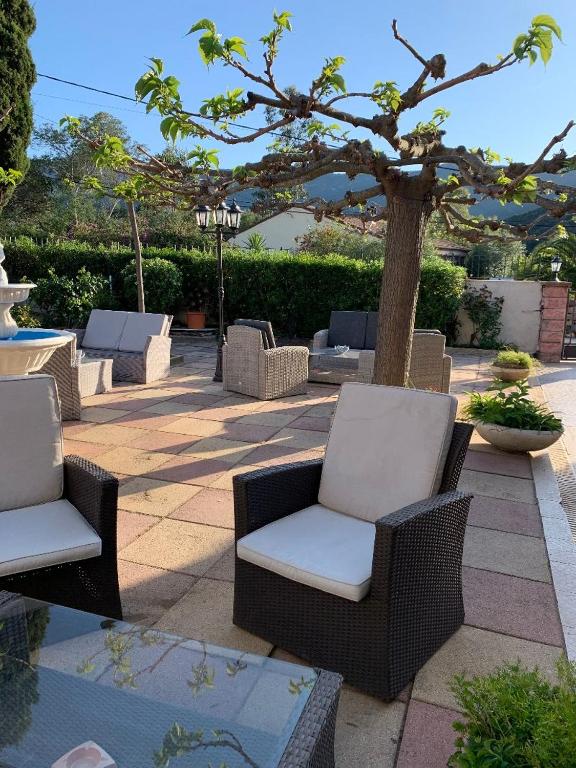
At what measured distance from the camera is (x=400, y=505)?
2201mm

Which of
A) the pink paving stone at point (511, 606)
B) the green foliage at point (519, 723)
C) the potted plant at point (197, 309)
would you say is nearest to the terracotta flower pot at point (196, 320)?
the potted plant at point (197, 309)

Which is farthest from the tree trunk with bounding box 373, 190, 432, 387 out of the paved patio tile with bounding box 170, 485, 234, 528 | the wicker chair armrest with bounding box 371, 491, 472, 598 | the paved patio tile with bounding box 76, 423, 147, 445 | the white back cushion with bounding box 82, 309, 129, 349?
the white back cushion with bounding box 82, 309, 129, 349

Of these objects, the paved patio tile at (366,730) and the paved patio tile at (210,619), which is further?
the paved patio tile at (210,619)

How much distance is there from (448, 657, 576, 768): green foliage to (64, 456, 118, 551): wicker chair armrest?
1318 mm

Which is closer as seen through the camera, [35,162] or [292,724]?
[292,724]

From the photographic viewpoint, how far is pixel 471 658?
79.6 inches

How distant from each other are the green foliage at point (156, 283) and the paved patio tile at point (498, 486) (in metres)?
8.81

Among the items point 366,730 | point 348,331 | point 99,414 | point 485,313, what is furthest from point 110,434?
point 485,313

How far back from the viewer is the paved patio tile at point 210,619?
6.86ft

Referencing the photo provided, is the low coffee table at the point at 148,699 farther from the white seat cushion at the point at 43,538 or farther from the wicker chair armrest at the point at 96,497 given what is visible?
the wicker chair armrest at the point at 96,497

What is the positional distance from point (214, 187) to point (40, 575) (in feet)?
7.64

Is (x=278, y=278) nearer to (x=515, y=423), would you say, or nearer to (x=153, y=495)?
(x=515, y=423)

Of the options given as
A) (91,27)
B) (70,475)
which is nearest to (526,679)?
(70,475)

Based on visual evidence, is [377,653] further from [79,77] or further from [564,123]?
[79,77]
